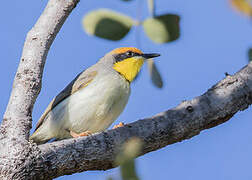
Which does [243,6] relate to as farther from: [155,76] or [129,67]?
[129,67]

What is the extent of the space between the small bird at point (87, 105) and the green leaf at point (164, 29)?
3.22 m

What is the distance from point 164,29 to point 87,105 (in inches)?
132

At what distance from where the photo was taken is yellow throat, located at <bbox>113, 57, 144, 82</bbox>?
19.6ft

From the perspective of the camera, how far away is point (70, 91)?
5727 mm

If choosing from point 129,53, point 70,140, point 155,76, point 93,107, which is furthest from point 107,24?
point 129,53

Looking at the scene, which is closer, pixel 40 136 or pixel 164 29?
→ pixel 164 29

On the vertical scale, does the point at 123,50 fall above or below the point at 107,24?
above

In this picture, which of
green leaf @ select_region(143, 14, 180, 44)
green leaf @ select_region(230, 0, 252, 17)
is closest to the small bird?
green leaf @ select_region(143, 14, 180, 44)

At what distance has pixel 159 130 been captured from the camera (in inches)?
133

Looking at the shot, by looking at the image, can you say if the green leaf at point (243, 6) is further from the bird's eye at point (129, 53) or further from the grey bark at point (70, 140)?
the bird's eye at point (129, 53)

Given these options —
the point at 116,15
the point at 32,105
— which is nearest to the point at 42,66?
the point at 32,105

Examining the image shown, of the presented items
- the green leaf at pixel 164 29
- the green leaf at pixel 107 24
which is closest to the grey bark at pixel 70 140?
the green leaf at pixel 107 24

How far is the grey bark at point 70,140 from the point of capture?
2884 millimetres

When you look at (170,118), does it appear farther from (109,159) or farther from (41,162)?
(41,162)
